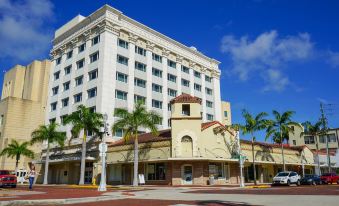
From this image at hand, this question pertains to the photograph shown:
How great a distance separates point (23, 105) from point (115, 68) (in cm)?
2605

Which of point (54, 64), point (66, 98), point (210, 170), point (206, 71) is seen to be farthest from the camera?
point (206, 71)

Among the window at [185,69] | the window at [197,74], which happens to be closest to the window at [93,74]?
the window at [185,69]

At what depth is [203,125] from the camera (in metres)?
41.8

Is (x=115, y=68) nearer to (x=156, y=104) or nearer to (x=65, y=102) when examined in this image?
(x=156, y=104)

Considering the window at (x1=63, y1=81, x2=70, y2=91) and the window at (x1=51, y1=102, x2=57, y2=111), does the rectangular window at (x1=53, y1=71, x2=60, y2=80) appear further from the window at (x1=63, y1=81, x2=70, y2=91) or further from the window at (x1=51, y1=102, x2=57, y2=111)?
the window at (x1=51, y1=102, x2=57, y2=111)

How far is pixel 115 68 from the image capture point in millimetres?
54375

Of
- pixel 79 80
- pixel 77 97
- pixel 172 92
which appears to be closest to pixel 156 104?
pixel 172 92

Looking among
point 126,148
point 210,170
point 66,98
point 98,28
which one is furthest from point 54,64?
point 210,170

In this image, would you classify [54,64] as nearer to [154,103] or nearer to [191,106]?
[154,103]

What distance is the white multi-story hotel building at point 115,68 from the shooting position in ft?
176

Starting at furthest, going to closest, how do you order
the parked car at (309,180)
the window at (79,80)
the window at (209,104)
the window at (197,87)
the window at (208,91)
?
1. the window at (208,91)
2. the window at (209,104)
3. the window at (197,87)
4. the window at (79,80)
5. the parked car at (309,180)

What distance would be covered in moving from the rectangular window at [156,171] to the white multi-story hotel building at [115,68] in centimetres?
1241

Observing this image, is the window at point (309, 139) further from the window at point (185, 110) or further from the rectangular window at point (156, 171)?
the rectangular window at point (156, 171)

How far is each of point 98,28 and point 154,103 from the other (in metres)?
16.4
